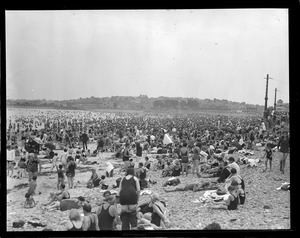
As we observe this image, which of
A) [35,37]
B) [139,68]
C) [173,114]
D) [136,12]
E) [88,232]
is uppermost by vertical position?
[136,12]

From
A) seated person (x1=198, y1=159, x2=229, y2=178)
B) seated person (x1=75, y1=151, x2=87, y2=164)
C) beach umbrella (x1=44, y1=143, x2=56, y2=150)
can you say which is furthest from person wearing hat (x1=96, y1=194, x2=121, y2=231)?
seated person (x1=198, y1=159, x2=229, y2=178)

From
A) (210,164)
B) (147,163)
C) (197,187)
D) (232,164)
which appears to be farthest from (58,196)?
(232,164)

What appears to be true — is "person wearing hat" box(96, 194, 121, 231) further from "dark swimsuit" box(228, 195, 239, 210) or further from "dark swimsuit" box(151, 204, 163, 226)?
"dark swimsuit" box(228, 195, 239, 210)

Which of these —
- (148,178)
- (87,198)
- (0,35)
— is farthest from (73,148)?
(0,35)

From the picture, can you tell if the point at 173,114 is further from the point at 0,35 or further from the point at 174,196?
the point at 0,35

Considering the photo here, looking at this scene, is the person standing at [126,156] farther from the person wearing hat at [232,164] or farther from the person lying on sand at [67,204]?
the person wearing hat at [232,164]

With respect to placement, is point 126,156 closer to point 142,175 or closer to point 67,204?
point 142,175

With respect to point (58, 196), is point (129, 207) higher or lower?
lower
